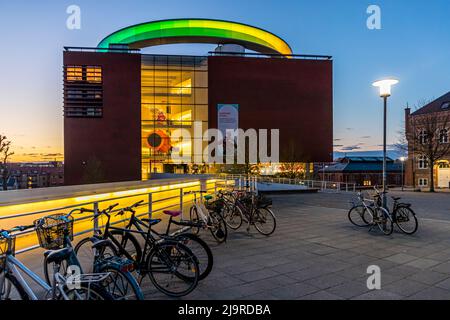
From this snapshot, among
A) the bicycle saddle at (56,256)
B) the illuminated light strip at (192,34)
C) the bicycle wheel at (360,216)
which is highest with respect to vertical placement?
the illuminated light strip at (192,34)

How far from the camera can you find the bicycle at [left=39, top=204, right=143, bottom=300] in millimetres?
3238

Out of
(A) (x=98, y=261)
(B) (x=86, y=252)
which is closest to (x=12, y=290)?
(A) (x=98, y=261)

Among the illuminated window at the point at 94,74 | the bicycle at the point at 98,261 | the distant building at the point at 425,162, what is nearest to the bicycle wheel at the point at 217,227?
the bicycle at the point at 98,261

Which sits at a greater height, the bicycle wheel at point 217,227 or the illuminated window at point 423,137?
the illuminated window at point 423,137

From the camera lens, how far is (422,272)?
5141 mm

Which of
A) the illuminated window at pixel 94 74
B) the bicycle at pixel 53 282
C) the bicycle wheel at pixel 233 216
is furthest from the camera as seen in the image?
the illuminated window at pixel 94 74

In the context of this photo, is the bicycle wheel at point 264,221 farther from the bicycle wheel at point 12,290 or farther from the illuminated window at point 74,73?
the illuminated window at point 74,73

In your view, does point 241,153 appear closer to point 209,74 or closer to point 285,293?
point 209,74

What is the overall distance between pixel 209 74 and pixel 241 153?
9367 mm

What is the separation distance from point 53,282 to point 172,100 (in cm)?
3494

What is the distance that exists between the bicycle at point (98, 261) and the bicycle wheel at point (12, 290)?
30 centimetres

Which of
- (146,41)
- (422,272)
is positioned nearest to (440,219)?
(422,272)

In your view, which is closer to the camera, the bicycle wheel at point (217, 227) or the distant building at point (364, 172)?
the bicycle wheel at point (217, 227)

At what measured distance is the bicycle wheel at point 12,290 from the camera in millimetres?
3088
